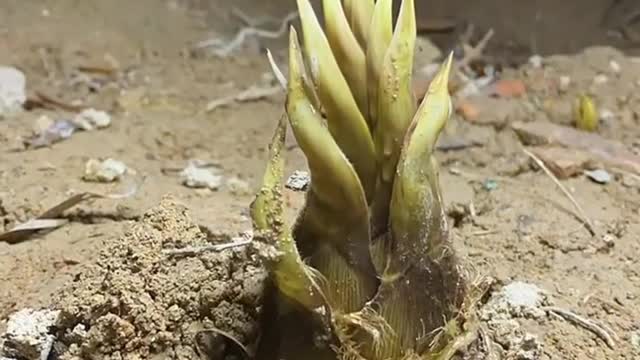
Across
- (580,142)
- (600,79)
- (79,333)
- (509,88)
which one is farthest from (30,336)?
(600,79)

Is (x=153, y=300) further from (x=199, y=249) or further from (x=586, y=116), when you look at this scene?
(x=586, y=116)

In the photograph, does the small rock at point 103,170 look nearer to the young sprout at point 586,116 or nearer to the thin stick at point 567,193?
the thin stick at point 567,193

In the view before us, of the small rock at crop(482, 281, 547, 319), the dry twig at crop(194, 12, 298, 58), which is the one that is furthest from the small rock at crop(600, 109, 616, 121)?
the dry twig at crop(194, 12, 298, 58)

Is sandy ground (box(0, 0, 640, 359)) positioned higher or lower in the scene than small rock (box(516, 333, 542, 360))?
lower

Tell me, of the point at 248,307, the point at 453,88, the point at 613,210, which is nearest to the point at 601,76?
the point at 453,88

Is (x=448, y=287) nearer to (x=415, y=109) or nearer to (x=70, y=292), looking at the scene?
(x=415, y=109)

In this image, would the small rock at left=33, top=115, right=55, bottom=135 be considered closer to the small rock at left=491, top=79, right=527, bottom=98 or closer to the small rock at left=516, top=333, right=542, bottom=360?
the small rock at left=491, top=79, right=527, bottom=98

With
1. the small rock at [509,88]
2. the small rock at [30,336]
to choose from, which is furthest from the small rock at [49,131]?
the small rock at [509,88]
